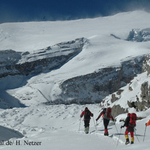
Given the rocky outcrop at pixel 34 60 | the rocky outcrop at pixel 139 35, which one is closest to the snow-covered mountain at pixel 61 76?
the rocky outcrop at pixel 34 60

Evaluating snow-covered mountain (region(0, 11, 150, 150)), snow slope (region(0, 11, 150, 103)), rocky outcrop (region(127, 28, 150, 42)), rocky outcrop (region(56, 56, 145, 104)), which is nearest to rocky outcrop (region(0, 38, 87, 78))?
snow-covered mountain (region(0, 11, 150, 150))

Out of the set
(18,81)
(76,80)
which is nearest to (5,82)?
(18,81)

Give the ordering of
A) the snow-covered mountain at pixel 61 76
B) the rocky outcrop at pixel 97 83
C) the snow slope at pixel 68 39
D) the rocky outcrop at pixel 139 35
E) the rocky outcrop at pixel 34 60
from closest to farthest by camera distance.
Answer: the snow-covered mountain at pixel 61 76 < the rocky outcrop at pixel 97 83 < the snow slope at pixel 68 39 < the rocky outcrop at pixel 34 60 < the rocky outcrop at pixel 139 35

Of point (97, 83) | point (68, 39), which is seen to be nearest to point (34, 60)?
point (97, 83)

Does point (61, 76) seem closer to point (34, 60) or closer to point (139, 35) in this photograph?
point (34, 60)

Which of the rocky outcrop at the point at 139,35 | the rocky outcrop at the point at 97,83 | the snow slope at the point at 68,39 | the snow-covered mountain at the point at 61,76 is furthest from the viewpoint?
the rocky outcrop at the point at 139,35

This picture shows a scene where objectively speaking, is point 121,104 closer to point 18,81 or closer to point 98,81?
point 98,81

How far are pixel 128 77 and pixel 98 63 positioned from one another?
30.3 ft

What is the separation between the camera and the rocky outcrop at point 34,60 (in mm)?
79938

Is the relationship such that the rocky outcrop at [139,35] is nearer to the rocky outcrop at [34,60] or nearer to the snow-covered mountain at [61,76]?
the snow-covered mountain at [61,76]

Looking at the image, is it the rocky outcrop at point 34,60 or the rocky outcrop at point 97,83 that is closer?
the rocky outcrop at point 97,83

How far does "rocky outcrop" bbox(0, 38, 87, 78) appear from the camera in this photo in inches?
3147

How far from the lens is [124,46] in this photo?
275ft

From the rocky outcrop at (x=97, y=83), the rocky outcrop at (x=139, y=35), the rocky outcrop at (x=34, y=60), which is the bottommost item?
the rocky outcrop at (x=97, y=83)
